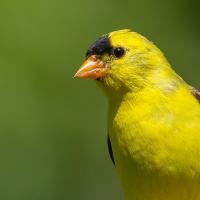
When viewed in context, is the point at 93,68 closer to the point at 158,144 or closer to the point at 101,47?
the point at 101,47

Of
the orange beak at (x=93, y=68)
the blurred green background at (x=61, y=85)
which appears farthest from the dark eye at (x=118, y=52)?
the blurred green background at (x=61, y=85)

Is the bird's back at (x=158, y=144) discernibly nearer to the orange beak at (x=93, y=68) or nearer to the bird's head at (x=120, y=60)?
the bird's head at (x=120, y=60)

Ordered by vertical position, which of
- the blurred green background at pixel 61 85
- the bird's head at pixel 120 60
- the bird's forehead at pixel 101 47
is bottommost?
the blurred green background at pixel 61 85

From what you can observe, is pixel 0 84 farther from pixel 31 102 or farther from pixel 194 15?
pixel 194 15

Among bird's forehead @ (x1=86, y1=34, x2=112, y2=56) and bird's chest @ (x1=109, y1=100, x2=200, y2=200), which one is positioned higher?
bird's forehead @ (x1=86, y1=34, x2=112, y2=56)

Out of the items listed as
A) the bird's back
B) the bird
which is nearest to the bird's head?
the bird

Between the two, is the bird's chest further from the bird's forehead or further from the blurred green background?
the blurred green background
